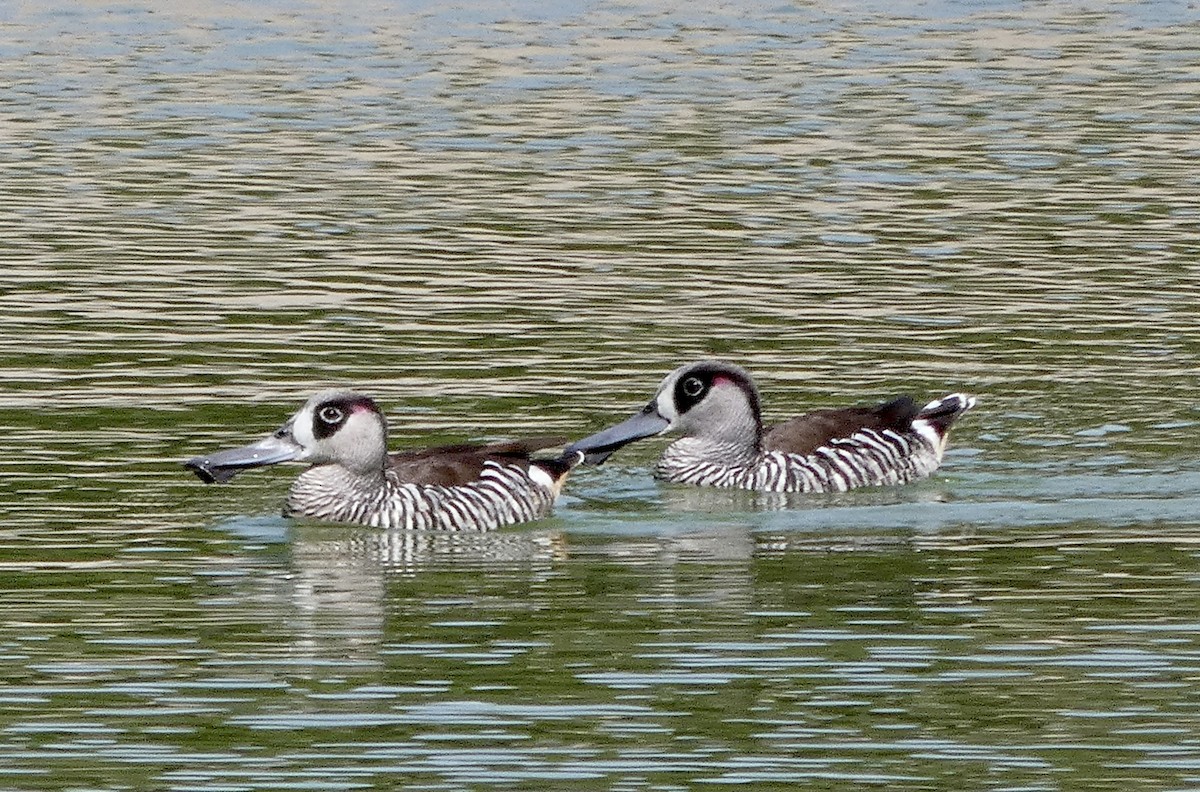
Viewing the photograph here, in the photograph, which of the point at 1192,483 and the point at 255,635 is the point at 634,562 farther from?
the point at 1192,483

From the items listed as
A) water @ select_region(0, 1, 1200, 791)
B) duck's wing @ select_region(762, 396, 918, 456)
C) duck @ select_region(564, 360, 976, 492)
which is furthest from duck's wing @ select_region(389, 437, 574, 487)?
duck's wing @ select_region(762, 396, 918, 456)

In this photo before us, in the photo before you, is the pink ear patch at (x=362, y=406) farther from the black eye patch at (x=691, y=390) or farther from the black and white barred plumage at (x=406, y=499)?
the black eye patch at (x=691, y=390)

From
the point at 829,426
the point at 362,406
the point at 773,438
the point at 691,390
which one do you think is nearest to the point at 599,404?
the point at 691,390

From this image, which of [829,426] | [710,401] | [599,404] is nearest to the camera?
[829,426]

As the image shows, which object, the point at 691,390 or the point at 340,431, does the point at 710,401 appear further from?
the point at 340,431

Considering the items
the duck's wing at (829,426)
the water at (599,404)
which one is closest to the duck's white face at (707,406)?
the duck's wing at (829,426)

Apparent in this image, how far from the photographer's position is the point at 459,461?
645 inches

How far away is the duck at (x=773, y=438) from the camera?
58.4ft

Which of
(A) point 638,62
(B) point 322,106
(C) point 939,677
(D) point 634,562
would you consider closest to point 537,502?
(D) point 634,562

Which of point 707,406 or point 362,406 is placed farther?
point 707,406

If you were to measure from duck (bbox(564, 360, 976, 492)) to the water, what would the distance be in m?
0.22

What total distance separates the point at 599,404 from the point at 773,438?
1.45 m

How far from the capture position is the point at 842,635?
13180 mm

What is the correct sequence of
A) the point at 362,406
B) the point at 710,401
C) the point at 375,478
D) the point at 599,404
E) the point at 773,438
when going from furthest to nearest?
the point at 599,404 → the point at 710,401 → the point at 773,438 → the point at 375,478 → the point at 362,406
